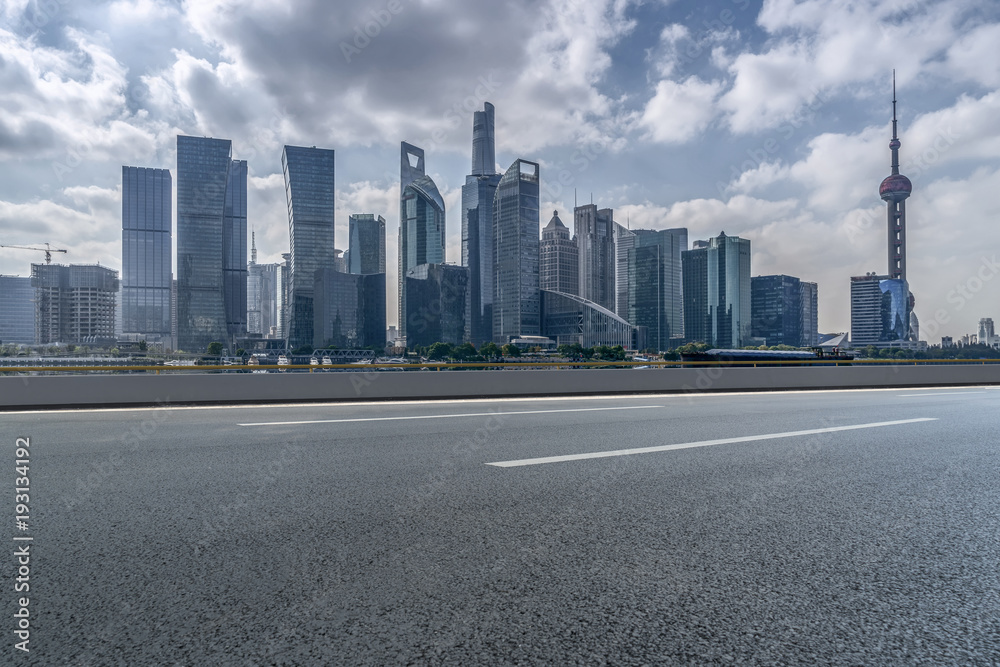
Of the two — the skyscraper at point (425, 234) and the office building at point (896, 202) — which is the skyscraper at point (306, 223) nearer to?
the skyscraper at point (425, 234)

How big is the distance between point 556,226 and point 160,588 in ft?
634

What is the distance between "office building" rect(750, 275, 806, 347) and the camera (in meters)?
108

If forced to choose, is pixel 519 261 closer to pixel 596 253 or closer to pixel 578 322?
pixel 578 322

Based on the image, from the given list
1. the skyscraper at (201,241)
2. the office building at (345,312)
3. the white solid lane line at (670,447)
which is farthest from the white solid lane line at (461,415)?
the skyscraper at (201,241)

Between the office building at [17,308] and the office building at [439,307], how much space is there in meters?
78.0

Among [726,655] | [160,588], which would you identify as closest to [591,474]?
[726,655]

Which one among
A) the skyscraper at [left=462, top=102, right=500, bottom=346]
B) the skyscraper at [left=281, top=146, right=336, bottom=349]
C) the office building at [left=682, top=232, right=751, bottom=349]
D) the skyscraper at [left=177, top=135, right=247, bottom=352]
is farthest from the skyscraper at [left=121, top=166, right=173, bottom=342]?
the office building at [left=682, top=232, right=751, bottom=349]

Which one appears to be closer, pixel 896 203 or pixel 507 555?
pixel 507 555

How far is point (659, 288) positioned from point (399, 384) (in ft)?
390

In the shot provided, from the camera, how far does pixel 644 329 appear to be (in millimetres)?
123938

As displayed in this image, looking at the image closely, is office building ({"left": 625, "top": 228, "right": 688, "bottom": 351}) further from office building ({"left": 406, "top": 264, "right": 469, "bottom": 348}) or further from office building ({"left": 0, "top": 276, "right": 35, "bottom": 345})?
office building ({"left": 0, "top": 276, "right": 35, "bottom": 345})

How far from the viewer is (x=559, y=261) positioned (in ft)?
586

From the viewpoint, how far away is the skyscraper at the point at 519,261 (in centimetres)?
14350

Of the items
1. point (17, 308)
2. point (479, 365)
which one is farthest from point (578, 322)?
point (479, 365)
